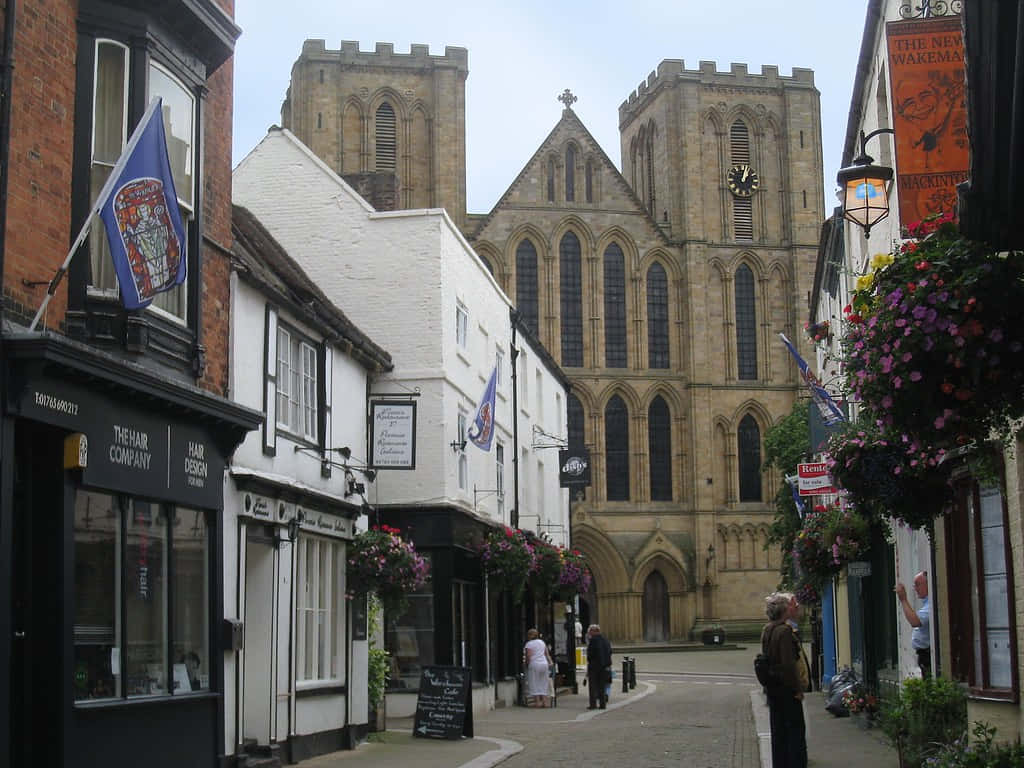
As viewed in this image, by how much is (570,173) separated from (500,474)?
35955 millimetres

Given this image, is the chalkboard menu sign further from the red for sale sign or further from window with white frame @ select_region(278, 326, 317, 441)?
the red for sale sign

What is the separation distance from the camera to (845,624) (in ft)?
90.9

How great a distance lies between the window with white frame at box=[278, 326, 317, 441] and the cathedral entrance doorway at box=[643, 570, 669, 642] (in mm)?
44514

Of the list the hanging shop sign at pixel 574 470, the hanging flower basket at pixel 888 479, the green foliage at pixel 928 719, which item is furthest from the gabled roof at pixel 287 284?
the hanging shop sign at pixel 574 470

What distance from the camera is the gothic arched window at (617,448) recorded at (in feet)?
201

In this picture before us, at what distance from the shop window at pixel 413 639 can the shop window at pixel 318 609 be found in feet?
16.7

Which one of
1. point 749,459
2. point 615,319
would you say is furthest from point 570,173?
point 749,459

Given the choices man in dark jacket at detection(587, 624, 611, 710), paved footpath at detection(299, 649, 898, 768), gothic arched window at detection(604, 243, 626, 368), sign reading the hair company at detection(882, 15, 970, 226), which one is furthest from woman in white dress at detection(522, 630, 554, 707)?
gothic arched window at detection(604, 243, 626, 368)

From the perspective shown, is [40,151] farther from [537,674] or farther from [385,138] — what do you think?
[385,138]

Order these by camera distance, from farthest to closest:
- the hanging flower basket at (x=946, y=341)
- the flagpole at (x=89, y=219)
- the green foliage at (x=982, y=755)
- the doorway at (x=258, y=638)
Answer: the doorway at (x=258, y=638)
the flagpole at (x=89, y=219)
the green foliage at (x=982, y=755)
the hanging flower basket at (x=946, y=341)

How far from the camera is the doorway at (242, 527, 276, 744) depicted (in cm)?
1516

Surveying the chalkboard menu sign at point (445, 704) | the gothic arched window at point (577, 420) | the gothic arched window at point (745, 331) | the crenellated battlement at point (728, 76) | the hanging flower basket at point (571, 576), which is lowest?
the chalkboard menu sign at point (445, 704)

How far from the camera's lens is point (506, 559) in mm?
25188

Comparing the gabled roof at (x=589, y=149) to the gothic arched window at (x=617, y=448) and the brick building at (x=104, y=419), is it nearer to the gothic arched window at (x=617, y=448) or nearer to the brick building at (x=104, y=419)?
the gothic arched window at (x=617, y=448)
